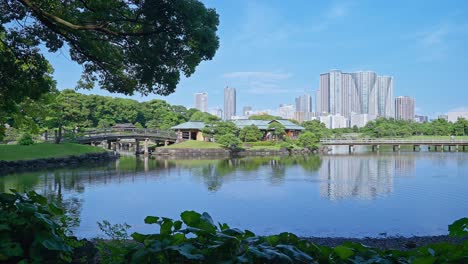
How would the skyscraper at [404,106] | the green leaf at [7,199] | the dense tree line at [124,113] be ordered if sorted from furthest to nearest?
the skyscraper at [404,106] < the dense tree line at [124,113] < the green leaf at [7,199]

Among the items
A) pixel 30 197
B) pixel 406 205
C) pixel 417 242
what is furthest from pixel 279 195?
pixel 30 197

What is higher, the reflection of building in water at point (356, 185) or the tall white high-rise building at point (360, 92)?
the tall white high-rise building at point (360, 92)

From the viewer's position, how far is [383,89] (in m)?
119

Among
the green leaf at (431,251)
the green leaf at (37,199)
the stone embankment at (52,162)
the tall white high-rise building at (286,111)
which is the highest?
the tall white high-rise building at (286,111)

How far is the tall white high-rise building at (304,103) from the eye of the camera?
504 feet

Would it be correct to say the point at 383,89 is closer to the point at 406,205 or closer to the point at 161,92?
the point at 406,205

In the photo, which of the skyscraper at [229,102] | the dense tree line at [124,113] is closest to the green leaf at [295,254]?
the dense tree line at [124,113]

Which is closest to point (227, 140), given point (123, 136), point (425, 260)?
point (123, 136)

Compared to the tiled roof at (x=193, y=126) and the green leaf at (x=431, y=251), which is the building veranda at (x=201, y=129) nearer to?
the tiled roof at (x=193, y=126)

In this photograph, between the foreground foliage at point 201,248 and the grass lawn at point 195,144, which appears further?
the grass lawn at point 195,144

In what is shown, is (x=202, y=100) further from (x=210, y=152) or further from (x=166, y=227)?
(x=166, y=227)

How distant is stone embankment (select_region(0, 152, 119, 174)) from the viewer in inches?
824

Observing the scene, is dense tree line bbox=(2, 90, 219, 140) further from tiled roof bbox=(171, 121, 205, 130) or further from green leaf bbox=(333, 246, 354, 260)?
green leaf bbox=(333, 246, 354, 260)

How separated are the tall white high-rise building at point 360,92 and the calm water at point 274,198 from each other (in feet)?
334
